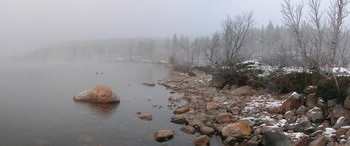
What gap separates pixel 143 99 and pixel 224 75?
28.8 ft

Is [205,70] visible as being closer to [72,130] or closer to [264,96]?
[264,96]

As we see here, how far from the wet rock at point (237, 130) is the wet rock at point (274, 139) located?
109cm

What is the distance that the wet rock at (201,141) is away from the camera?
11.2 m

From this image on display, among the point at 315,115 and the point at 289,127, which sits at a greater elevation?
the point at 315,115

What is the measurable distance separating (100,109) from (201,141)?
29.7 ft

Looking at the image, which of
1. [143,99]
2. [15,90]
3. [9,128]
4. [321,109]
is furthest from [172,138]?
[15,90]

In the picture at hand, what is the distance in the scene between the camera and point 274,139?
32.7 feet

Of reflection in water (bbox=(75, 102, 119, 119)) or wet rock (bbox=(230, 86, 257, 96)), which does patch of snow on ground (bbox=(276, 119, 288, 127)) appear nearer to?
wet rock (bbox=(230, 86, 257, 96))

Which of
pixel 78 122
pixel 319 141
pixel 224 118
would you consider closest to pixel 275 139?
pixel 319 141

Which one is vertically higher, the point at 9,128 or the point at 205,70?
the point at 205,70

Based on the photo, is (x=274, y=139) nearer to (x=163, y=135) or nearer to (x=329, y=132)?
(x=329, y=132)

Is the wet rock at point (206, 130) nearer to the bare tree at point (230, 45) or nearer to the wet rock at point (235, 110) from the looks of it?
the wet rock at point (235, 110)

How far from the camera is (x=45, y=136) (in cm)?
1173

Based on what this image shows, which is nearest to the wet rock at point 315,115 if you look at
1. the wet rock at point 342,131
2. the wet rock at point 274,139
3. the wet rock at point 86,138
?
the wet rock at point 342,131
